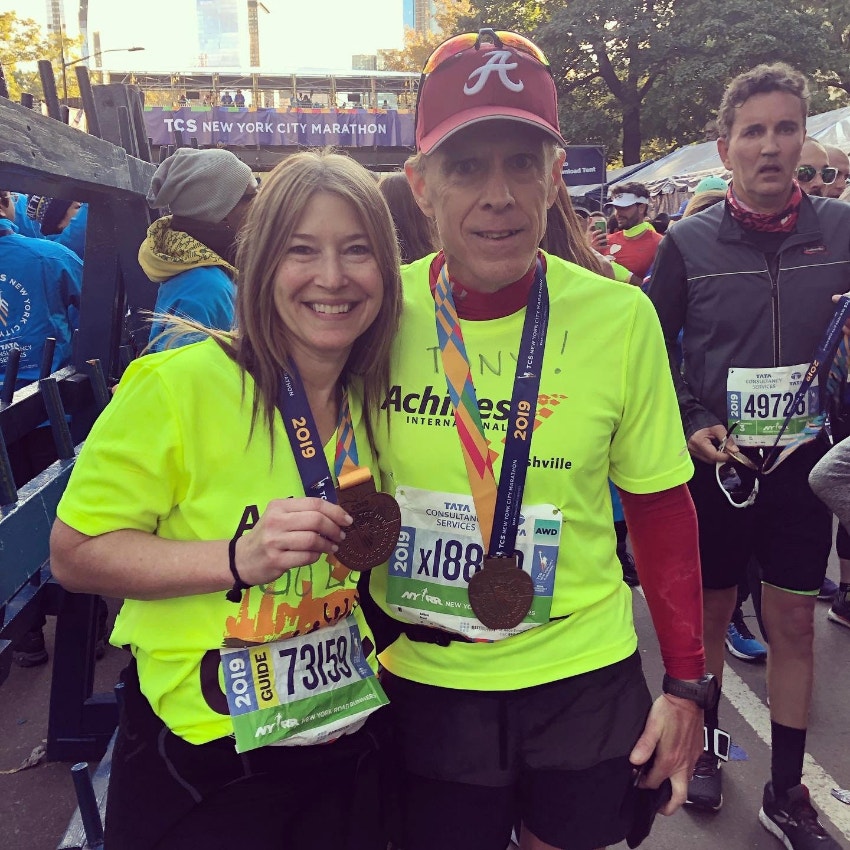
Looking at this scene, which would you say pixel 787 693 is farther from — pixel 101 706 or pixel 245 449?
pixel 101 706

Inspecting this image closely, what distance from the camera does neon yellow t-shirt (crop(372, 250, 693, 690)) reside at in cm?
163

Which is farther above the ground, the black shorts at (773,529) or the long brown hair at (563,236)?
the long brown hair at (563,236)

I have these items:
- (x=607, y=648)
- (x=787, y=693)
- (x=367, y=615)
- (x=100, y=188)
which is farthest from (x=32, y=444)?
(x=787, y=693)

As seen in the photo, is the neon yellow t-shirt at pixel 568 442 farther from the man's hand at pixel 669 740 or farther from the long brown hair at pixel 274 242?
the long brown hair at pixel 274 242

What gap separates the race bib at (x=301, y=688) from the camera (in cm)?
147

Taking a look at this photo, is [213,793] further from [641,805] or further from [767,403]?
[767,403]

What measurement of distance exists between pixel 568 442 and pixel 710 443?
1278 millimetres

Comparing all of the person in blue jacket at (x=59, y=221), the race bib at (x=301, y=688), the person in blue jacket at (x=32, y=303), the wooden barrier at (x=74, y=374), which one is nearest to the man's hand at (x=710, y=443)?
the race bib at (x=301, y=688)

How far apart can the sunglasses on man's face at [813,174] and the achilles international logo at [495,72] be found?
510 cm

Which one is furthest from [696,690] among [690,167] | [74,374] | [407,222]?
[690,167]

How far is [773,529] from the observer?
277cm

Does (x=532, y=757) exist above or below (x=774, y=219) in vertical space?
below

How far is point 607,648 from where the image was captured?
1676 mm

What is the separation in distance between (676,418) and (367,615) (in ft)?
2.50
